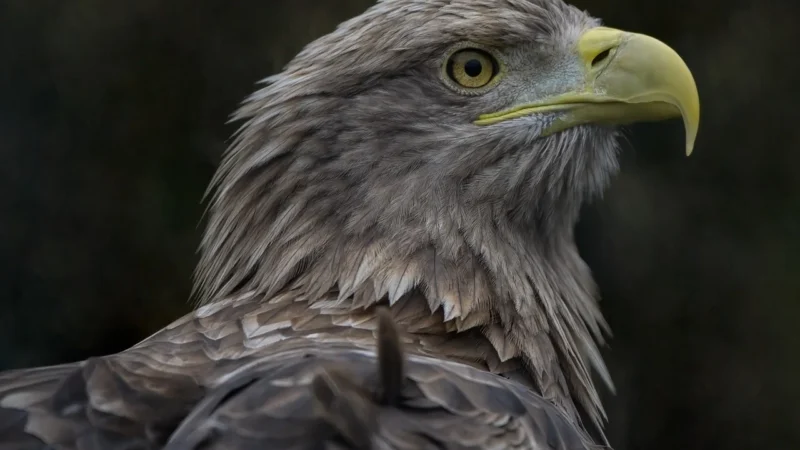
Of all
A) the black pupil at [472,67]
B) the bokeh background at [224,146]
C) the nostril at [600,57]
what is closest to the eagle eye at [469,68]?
the black pupil at [472,67]

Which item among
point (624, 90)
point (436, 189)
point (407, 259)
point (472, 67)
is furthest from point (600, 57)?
point (407, 259)

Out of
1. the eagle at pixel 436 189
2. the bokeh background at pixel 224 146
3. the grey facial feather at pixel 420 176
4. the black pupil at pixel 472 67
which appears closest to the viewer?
the eagle at pixel 436 189

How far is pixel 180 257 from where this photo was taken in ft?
16.5

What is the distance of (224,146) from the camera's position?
5094 mm

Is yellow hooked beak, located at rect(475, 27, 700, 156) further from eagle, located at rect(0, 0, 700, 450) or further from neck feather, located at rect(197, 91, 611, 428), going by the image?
neck feather, located at rect(197, 91, 611, 428)

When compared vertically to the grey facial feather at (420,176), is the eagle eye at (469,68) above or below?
above

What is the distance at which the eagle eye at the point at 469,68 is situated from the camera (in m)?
2.63

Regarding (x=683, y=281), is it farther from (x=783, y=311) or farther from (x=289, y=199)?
(x=289, y=199)

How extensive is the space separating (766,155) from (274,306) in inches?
140

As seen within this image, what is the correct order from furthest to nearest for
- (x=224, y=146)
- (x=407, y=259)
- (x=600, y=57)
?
(x=224, y=146) < (x=600, y=57) < (x=407, y=259)

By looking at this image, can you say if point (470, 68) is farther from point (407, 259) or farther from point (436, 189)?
point (407, 259)

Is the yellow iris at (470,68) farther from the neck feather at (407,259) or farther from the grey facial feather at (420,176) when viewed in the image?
the neck feather at (407,259)

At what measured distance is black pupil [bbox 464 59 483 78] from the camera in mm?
2633

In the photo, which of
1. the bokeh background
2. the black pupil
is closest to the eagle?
the black pupil
